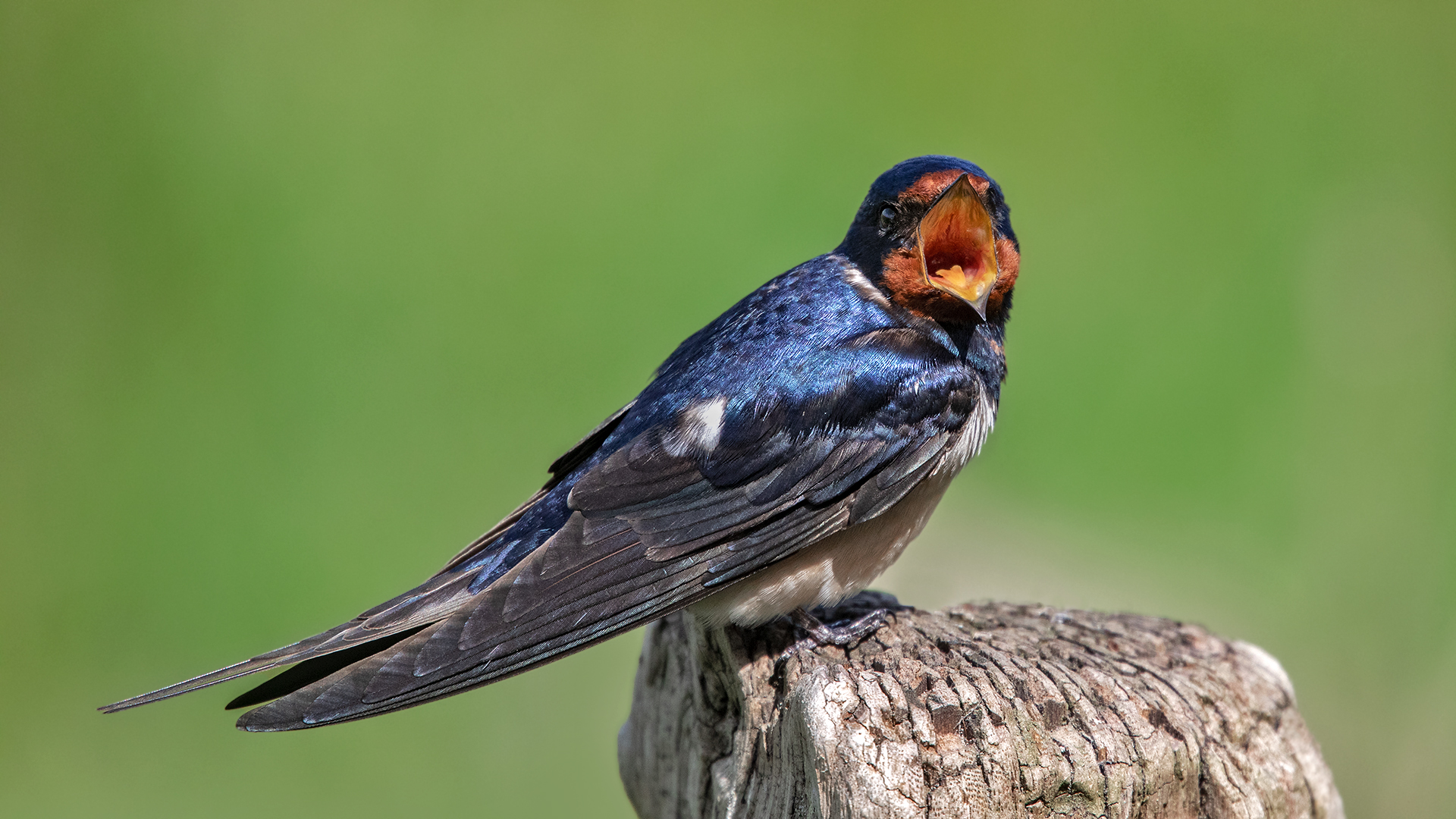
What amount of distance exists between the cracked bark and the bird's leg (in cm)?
3

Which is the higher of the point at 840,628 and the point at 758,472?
the point at 758,472

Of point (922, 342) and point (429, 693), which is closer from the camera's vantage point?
point (429, 693)

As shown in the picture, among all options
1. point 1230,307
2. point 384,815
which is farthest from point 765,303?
point 1230,307

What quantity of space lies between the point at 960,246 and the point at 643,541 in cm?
97

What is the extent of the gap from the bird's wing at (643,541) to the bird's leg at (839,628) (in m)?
0.19

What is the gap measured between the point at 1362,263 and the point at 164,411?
5185 millimetres

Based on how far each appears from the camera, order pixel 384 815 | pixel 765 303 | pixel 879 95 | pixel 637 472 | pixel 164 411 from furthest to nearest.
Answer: pixel 879 95, pixel 164 411, pixel 384 815, pixel 765 303, pixel 637 472

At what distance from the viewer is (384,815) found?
4.34 metres

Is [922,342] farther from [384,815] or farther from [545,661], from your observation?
[384,815]

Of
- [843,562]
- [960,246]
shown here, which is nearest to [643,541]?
[843,562]

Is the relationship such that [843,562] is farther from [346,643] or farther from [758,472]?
[346,643]

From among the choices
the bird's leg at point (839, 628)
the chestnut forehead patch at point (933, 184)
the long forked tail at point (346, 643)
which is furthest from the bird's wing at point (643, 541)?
the chestnut forehead patch at point (933, 184)

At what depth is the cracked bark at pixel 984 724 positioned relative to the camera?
1850mm

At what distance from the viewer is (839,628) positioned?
8.23 feet
